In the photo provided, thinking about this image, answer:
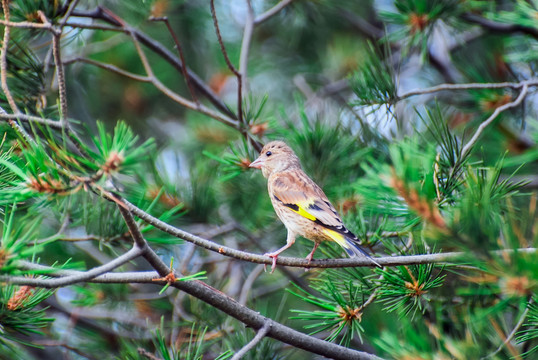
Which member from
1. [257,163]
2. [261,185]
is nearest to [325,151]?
[257,163]

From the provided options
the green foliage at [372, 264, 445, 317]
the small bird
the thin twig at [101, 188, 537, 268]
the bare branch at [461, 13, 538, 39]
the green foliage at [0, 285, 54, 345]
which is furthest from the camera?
the bare branch at [461, 13, 538, 39]

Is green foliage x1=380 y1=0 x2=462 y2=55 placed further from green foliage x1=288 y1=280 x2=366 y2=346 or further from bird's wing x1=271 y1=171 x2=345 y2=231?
green foliage x1=288 y1=280 x2=366 y2=346

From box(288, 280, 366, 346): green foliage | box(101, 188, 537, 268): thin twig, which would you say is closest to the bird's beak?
box(101, 188, 537, 268): thin twig

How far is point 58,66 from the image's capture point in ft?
8.17

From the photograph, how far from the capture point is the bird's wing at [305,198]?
367cm

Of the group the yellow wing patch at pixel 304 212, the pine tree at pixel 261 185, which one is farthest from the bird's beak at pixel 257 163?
the yellow wing patch at pixel 304 212

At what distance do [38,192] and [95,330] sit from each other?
3.13 m

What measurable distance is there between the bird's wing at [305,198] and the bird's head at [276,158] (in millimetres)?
101

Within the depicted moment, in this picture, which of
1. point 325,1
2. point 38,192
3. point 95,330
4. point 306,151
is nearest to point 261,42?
point 325,1

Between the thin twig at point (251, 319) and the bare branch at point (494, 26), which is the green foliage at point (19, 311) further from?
the bare branch at point (494, 26)

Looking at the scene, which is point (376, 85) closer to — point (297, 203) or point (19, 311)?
point (297, 203)

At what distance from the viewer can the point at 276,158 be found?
14.7ft

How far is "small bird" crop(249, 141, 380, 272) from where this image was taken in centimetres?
345

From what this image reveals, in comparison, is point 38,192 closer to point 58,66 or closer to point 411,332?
point 58,66
